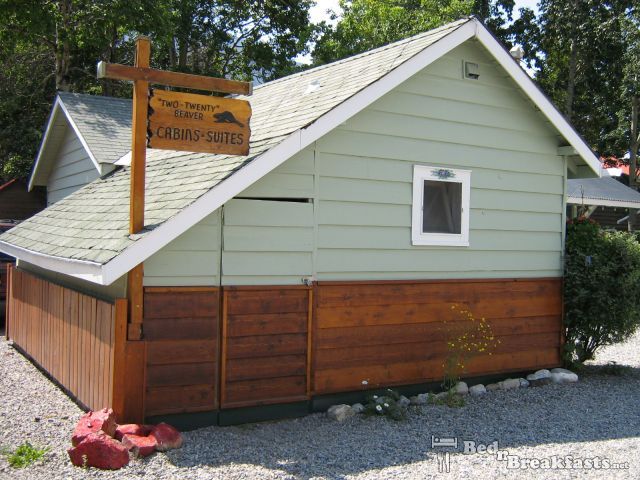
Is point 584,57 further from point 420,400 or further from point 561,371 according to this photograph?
point 420,400

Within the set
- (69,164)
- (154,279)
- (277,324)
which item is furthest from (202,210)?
(69,164)

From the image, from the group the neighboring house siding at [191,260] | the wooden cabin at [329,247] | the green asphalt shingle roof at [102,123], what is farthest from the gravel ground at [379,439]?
the green asphalt shingle roof at [102,123]

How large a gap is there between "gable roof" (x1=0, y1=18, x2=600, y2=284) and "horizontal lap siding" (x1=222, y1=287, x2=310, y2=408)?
Answer: 3.58 ft

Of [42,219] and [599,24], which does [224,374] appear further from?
[599,24]

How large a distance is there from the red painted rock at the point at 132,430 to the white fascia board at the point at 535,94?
5.45m

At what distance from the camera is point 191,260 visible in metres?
6.38

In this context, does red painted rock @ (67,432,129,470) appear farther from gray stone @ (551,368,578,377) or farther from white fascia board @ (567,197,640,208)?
white fascia board @ (567,197,640,208)

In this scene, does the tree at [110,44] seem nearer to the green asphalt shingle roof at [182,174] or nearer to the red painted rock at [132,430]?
the green asphalt shingle roof at [182,174]

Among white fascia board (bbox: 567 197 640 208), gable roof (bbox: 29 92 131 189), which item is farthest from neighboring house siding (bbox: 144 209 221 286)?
white fascia board (bbox: 567 197 640 208)

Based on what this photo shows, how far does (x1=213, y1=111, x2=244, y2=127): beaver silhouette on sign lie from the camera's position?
617cm

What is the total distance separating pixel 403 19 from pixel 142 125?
90.1ft

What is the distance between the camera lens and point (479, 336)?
8.30 metres

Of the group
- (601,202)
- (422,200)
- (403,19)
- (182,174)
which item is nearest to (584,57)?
(403,19)

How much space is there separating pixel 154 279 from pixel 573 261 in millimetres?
5583
